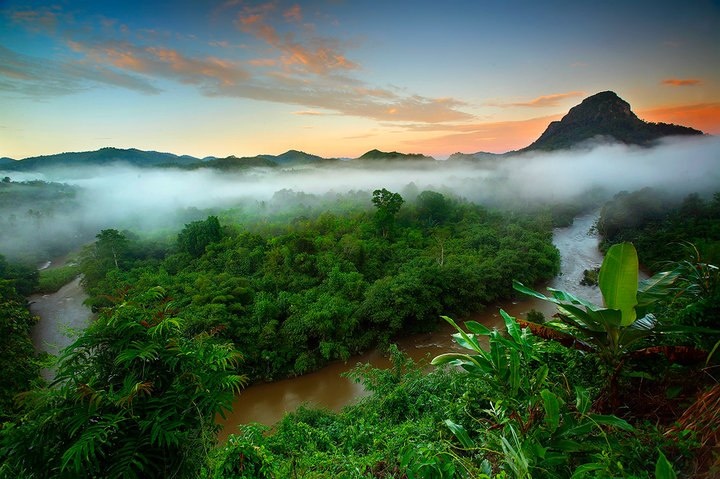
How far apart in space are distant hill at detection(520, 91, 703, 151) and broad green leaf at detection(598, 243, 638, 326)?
3869 cm

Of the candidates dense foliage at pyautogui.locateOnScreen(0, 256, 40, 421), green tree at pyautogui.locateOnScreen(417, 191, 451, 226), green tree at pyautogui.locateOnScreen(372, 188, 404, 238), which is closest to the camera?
dense foliage at pyautogui.locateOnScreen(0, 256, 40, 421)

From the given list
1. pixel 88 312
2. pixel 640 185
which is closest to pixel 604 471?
pixel 88 312

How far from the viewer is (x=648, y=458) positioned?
4.61 feet

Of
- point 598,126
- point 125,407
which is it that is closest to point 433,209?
point 125,407

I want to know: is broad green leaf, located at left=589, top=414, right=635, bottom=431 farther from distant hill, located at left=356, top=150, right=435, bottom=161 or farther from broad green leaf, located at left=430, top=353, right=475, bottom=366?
distant hill, located at left=356, top=150, right=435, bottom=161

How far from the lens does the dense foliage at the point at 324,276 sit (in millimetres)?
9570

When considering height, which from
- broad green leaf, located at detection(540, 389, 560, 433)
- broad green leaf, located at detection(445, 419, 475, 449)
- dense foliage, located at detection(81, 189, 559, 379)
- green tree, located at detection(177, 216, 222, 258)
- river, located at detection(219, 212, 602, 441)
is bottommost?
river, located at detection(219, 212, 602, 441)

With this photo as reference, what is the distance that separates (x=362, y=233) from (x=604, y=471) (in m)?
17.1

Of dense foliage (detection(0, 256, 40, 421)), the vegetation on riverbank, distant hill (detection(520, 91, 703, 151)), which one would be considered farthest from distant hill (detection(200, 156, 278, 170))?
the vegetation on riverbank

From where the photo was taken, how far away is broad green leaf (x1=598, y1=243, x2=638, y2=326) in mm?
1750

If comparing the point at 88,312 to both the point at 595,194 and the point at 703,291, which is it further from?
the point at 595,194

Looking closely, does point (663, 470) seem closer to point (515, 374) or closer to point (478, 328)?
point (515, 374)

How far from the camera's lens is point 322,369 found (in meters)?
9.50

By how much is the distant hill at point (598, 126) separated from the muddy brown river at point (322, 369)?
26.3 metres
